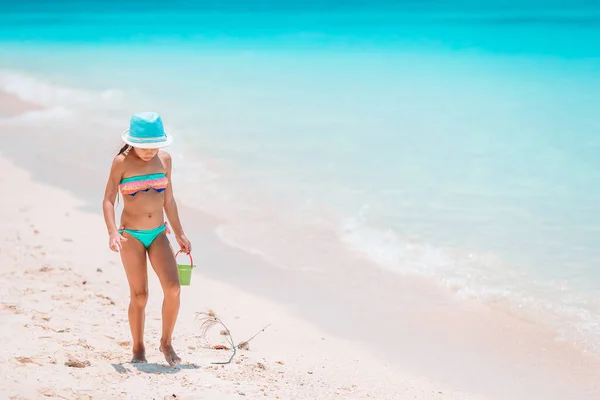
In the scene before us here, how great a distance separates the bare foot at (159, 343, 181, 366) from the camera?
14.8 ft

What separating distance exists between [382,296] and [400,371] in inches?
53.5

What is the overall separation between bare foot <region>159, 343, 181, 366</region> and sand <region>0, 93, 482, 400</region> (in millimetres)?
40

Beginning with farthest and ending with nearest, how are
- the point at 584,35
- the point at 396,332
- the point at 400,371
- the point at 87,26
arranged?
the point at 87,26 → the point at 584,35 → the point at 396,332 → the point at 400,371

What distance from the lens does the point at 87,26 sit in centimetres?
3825

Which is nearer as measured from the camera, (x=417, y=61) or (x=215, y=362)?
(x=215, y=362)

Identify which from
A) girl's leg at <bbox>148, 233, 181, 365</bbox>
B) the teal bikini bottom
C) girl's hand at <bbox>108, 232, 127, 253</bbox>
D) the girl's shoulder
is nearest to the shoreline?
girl's leg at <bbox>148, 233, 181, 365</bbox>

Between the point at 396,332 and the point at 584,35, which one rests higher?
the point at 584,35

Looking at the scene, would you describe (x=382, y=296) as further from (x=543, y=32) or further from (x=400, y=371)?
(x=543, y=32)

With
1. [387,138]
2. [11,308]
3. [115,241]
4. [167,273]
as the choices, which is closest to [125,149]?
[115,241]

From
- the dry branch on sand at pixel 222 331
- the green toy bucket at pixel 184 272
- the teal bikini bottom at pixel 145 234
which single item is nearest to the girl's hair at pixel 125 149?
the teal bikini bottom at pixel 145 234

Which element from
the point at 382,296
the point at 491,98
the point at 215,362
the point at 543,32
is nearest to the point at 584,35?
the point at 543,32

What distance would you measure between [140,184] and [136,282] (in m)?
0.55


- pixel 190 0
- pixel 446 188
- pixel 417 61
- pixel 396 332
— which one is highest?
pixel 190 0

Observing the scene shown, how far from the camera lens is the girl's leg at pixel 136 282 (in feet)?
14.5
